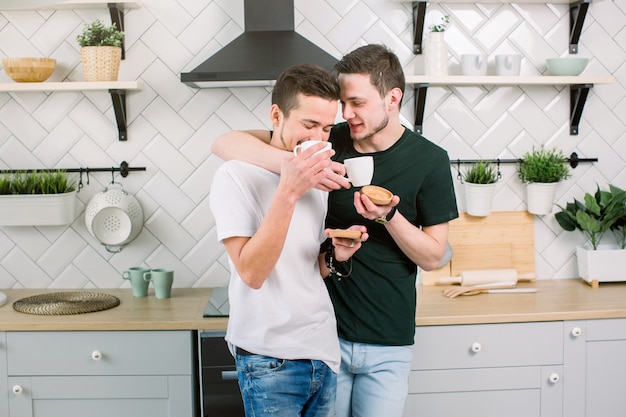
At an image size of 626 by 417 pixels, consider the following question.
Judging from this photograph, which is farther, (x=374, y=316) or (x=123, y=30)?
(x=123, y=30)

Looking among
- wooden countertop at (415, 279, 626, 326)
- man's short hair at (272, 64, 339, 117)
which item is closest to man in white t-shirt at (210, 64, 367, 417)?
man's short hair at (272, 64, 339, 117)

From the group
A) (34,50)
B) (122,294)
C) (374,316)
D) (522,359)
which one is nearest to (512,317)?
(522,359)

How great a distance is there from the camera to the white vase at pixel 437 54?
2.87 m

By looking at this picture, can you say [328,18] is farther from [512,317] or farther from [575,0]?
[512,317]

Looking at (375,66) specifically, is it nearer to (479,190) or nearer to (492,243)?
(479,190)

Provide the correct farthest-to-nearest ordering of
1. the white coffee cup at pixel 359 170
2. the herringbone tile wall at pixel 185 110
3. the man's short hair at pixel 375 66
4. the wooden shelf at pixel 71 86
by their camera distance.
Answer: the herringbone tile wall at pixel 185 110 → the wooden shelf at pixel 71 86 → the man's short hair at pixel 375 66 → the white coffee cup at pixel 359 170

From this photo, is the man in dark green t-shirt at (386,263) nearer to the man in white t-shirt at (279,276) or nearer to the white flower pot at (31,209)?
the man in white t-shirt at (279,276)

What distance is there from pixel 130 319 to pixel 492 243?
1.51 m

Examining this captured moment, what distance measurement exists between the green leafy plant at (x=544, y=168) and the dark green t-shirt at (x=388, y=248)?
1129 mm

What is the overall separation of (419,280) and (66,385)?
56.4 inches

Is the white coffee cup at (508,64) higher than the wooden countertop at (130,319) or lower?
higher

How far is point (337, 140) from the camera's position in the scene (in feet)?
6.82

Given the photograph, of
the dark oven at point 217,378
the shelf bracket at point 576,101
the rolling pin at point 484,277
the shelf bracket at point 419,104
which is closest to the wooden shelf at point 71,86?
the dark oven at point 217,378

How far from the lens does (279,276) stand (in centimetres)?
162
